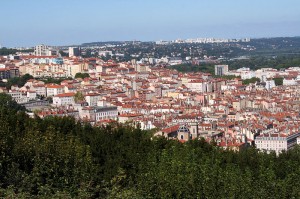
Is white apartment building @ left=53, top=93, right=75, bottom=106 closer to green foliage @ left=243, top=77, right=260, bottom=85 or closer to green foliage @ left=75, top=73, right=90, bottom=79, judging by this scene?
green foliage @ left=75, top=73, right=90, bottom=79

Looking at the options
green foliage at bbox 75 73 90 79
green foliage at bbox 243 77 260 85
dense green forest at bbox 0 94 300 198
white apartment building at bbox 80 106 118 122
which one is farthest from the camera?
green foliage at bbox 243 77 260 85

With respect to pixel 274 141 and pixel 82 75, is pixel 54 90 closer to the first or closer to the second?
pixel 82 75

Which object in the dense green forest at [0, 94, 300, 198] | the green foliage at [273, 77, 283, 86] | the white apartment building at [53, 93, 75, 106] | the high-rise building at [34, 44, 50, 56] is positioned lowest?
the green foliage at [273, 77, 283, 86]

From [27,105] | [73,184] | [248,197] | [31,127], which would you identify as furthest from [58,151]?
[27,105]

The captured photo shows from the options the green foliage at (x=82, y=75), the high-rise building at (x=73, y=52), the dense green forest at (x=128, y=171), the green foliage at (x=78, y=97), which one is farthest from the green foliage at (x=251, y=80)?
the dense green forest at (x=128, y=171)

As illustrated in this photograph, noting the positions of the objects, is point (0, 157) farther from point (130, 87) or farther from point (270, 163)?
point (130, 87)

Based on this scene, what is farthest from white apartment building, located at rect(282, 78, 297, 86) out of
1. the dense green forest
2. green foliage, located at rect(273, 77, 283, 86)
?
the dense green forest
